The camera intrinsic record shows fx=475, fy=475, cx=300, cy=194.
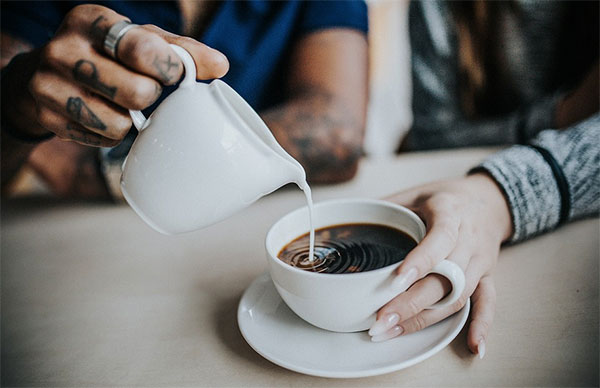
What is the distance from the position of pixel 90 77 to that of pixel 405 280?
0.46m

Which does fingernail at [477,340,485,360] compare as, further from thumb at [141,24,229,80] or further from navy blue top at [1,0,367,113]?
navy blue top at [1,0,367,113]

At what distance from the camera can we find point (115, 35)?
0.57m

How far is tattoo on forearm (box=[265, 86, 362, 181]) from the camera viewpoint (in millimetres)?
1200

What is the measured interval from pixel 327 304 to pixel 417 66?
153cm

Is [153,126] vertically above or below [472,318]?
above

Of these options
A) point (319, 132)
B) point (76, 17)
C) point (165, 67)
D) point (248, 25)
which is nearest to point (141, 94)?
point (165, 67)

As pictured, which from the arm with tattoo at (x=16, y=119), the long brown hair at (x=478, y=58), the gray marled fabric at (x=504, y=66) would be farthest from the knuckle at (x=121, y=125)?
the long brown hair at (x=478, y=58)

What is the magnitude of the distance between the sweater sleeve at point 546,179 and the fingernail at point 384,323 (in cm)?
34

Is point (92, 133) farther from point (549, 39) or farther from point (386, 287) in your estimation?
point (549, 39)

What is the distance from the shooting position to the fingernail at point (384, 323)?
0.61m

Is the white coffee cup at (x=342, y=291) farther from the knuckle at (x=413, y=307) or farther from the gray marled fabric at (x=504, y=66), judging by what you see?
the gray marled fabric at (x=504, y=66)

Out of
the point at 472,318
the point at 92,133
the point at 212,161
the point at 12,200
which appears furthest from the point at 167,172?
the point at 12,200

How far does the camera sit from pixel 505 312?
0.67 meters

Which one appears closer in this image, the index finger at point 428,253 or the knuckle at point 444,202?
the index finger at point 428,253
